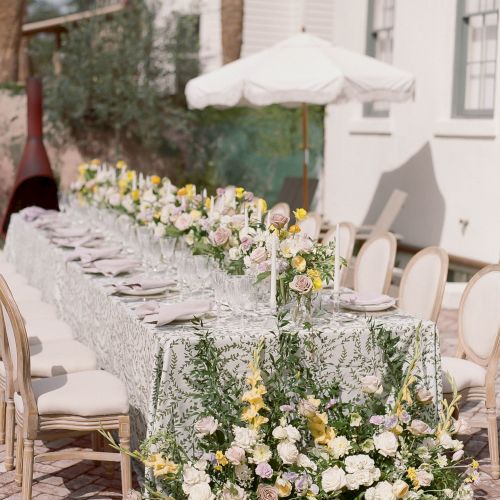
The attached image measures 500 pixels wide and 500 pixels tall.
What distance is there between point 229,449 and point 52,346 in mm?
1930

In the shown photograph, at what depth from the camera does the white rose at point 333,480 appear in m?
4.01

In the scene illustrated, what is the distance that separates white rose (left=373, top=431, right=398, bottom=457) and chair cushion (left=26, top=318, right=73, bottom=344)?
7.96ft

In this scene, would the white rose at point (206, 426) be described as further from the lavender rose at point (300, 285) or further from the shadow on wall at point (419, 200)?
the shadow on wall at point (419, 200)

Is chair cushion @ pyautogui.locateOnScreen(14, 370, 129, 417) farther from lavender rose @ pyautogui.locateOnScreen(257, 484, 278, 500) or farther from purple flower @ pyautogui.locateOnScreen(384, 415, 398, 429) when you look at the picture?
purple flower @ pyautogui.locateOnScreen(384, 415, 398, 429)

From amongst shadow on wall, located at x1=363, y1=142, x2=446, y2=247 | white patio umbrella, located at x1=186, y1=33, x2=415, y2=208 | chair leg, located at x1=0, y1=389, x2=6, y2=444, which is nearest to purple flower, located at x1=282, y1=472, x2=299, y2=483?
chair leg, located at x1=0, y1=389, x2=6, y2=444

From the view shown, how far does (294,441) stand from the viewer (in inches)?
160

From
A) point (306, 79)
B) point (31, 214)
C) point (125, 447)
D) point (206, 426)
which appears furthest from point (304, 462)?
point (306, 79)

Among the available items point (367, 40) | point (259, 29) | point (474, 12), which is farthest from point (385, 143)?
point (259, 29)

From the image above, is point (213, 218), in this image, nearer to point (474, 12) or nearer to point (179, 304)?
point (179, 304)

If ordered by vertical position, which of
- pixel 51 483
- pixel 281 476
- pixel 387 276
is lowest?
pixel 51 483

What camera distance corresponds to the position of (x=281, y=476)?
4.07 metres

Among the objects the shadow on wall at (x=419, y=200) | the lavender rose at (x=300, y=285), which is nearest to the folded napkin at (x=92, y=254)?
the lavender rose at (x=300, y=285)

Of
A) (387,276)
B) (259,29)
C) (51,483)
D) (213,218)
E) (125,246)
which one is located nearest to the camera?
(51,483)

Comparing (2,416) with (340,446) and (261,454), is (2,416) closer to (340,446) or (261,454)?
(261,454)
